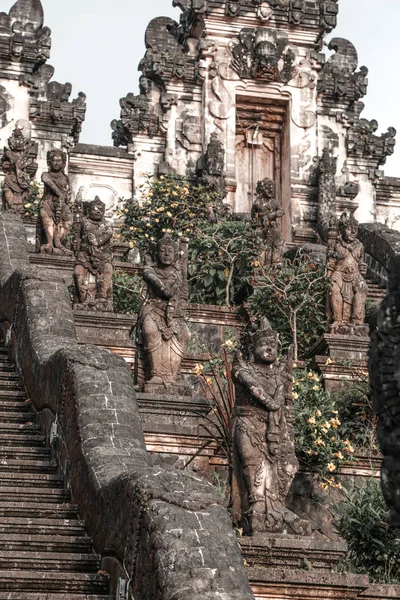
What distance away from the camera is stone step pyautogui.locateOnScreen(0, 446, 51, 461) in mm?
11383

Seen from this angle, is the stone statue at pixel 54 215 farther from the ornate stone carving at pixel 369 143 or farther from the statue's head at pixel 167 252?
the ornate stone carving at pixel 369 143

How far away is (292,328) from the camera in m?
17.9

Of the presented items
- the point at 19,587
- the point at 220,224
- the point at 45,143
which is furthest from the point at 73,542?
the point at 45,143

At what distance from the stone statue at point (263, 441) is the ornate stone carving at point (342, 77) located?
15682 millimetres

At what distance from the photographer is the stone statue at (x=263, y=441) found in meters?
11.4

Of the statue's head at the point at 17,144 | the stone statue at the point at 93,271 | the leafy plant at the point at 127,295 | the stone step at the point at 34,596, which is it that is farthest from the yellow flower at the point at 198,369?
the statue's head at the point at 17,144

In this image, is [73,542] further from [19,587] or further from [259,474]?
[259,474]

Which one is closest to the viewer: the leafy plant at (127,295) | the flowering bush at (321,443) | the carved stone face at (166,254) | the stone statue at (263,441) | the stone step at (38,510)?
the stone step at (38,510)

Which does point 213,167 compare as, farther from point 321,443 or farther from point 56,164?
point 321,443

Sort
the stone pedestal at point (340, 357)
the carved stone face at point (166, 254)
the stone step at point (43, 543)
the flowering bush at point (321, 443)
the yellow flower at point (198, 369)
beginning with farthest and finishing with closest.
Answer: the stone pedestal at point (340, 357), the yellow flower at point (198, 369), the carved stone face at point (166, 254), the flowering bush at point (321, 443), the stone step at point (43, 543)

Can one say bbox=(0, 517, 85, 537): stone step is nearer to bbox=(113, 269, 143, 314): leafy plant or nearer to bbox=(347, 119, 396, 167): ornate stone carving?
bbox=(113, 269, 143, 314): leafy plant

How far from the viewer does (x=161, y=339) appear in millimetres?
14539

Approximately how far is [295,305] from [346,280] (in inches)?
Answer: 31.9

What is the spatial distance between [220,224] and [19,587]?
42.8 ft
